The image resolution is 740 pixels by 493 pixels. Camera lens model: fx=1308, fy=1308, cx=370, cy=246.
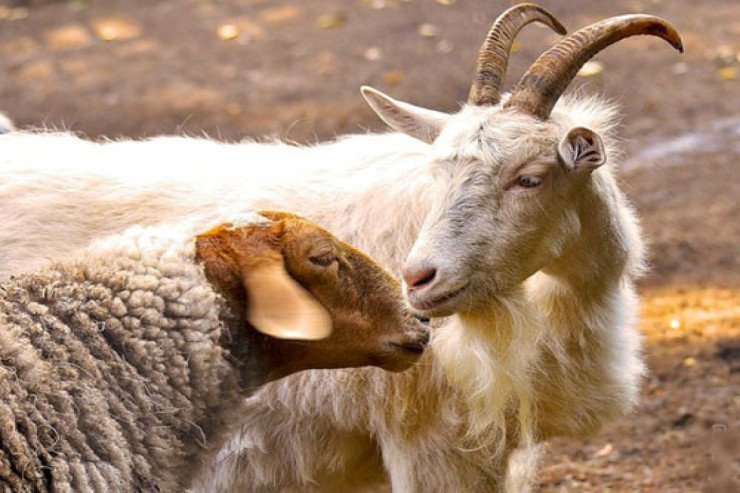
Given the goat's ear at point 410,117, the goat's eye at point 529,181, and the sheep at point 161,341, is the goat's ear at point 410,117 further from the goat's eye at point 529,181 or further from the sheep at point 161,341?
the sheep at point 161,341

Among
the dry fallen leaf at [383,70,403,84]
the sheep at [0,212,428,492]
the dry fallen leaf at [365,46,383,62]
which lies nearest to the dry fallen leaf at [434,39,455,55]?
the dry fallen leaf at [365,46,383,62]

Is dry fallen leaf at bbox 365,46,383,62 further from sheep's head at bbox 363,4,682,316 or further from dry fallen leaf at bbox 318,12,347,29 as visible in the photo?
sheep's head at bbox 363,4,682,316

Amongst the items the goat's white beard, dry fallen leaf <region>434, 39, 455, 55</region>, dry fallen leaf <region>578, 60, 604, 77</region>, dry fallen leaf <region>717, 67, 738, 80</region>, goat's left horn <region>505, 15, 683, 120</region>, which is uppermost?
goat's left horn <region>505, 15, 683, 120</region>

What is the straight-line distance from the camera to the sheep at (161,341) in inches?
154

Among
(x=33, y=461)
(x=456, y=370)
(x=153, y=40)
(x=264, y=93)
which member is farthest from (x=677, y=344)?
(x=153, y=40)

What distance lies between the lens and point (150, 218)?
5.37 m

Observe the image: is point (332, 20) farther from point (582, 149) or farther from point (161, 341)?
point (161, 341)

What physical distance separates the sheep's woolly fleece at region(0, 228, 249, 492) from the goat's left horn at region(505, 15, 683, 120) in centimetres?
140

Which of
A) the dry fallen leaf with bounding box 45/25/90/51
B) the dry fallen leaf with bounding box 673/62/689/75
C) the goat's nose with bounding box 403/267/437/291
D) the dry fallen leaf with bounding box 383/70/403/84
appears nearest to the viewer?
the goat's nose with bounding box 403/267/437/291

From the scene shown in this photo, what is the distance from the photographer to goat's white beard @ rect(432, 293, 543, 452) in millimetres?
4891

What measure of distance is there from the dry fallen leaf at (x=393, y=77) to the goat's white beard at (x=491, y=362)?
704cm

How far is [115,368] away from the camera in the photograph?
13.4 ft

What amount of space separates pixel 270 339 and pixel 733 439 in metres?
3.08

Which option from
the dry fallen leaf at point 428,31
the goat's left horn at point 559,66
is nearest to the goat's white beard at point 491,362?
the goat's left horn at point 559,66
